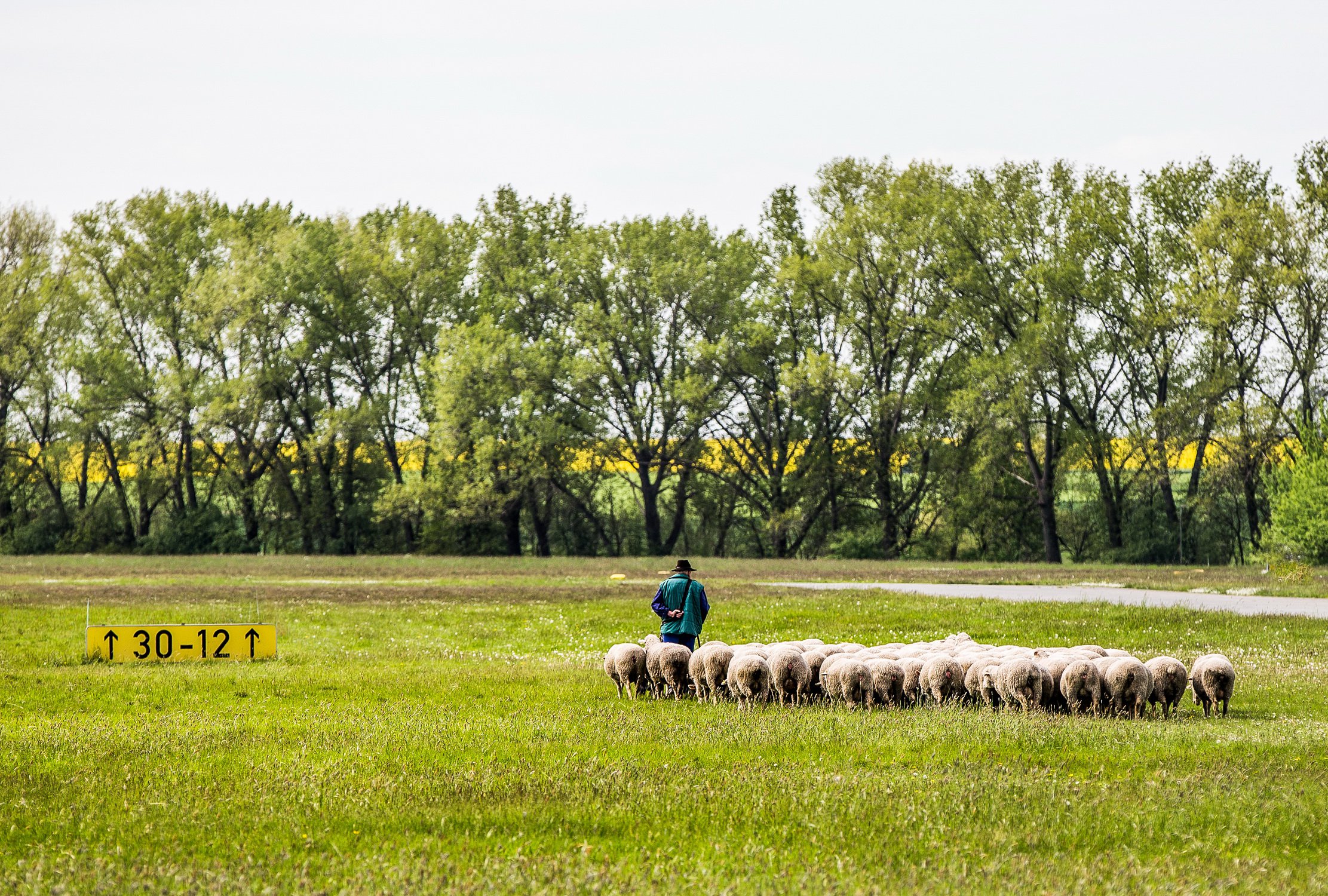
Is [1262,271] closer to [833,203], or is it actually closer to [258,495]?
[833,203]

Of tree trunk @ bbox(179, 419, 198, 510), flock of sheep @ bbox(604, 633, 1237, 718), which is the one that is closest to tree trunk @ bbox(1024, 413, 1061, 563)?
tree trunk @ bbox(179, 419, 198, 510)

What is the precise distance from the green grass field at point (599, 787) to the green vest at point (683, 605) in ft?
5.23

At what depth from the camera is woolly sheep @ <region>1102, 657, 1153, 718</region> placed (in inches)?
608

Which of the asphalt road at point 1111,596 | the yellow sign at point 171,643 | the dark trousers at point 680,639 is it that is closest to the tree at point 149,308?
the asphalt road at point 1111,596

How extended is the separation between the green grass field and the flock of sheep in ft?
2.20

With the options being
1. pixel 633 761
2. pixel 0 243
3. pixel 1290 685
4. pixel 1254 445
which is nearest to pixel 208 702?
pixel 633 761

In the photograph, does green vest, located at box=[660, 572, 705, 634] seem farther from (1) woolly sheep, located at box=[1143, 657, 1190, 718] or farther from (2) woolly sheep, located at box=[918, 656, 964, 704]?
(1) woolly sheep, located at box=[1143, 657, 1190, 718]

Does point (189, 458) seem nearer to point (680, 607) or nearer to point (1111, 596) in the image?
point (1111, 596)

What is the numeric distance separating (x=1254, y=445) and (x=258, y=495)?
58.4 meters

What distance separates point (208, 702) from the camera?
17266mm

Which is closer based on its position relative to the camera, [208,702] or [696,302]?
[208,702]

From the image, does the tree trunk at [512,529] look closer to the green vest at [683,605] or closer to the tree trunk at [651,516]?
the tree trunk at [651,516]

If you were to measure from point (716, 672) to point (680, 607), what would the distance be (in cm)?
176

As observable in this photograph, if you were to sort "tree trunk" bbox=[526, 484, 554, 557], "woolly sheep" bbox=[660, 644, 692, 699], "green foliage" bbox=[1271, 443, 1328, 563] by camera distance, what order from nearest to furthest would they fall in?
"woolly sheep" bbox=[660, 644, 692, 699], "green foliage" bbox=[1271, 443, 1328, 563], "tree trunk" bbox=[526, 484, 554, 557]
